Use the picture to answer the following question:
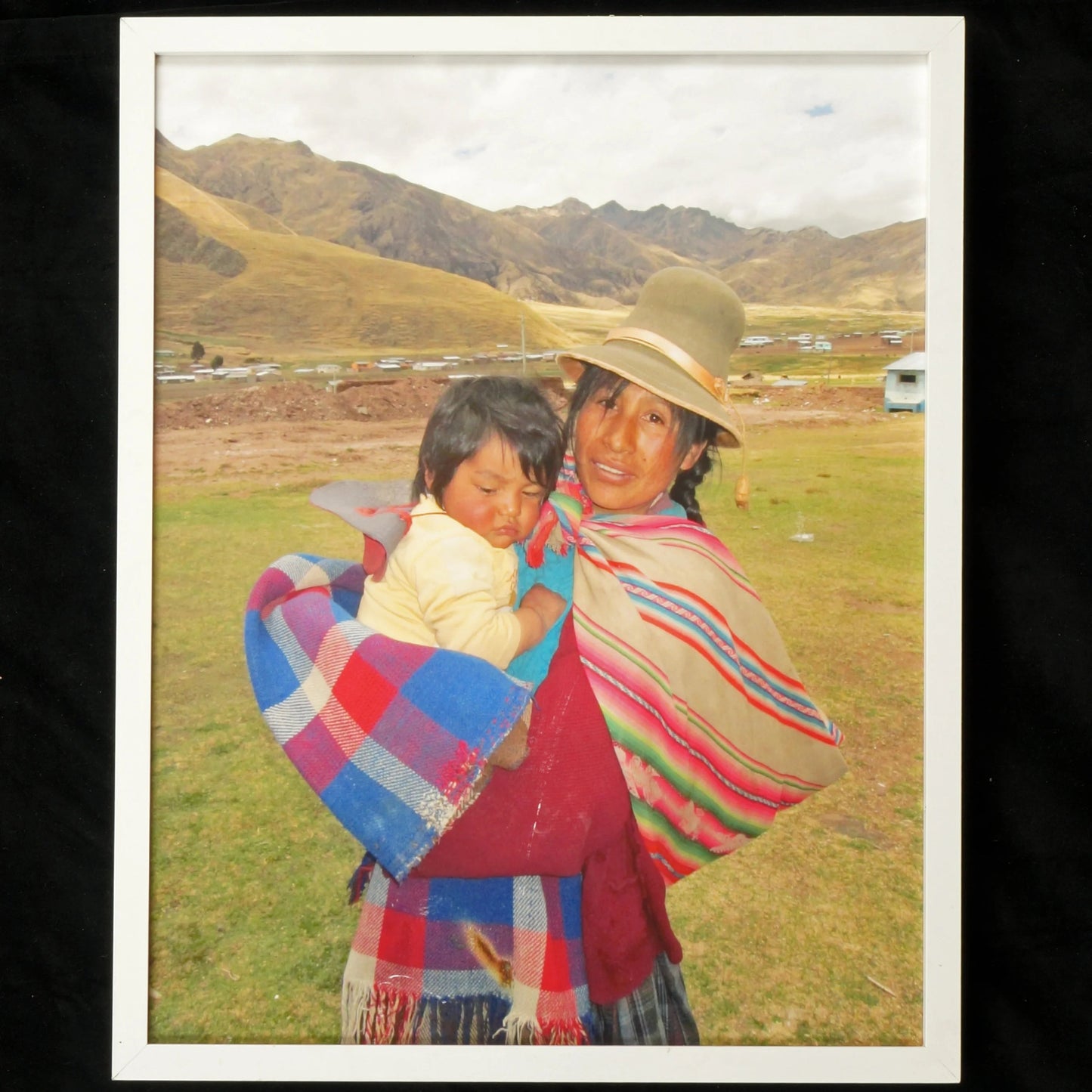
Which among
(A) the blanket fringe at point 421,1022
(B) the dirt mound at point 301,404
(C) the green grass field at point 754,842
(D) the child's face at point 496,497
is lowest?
(A) the blanket fringe at point 421,1022

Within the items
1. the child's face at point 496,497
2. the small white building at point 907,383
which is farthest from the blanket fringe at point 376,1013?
the small white building at point 907,383

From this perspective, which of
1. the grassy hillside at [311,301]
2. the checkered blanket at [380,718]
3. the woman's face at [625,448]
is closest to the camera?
the checkered blanket at [380,718]

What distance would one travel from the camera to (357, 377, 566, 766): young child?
204 centimetres

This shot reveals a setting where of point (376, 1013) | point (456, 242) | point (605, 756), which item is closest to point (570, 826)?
point (605, 756)

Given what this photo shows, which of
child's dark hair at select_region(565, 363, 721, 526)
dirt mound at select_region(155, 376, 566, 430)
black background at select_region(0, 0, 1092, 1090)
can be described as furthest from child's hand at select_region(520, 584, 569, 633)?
black background at select_region(0, 0, 1092, 1090)

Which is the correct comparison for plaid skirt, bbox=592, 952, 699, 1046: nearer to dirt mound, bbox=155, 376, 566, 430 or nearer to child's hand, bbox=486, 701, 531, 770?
child's hand, bbox=486, 701, 531, 770

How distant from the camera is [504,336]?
7.30ft

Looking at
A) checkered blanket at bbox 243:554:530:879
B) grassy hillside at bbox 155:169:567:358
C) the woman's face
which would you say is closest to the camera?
checkered blanket at bbox 243:554:530:879

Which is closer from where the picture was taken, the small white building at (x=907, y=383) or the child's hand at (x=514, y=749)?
the child's hand at (x=514, y=749)

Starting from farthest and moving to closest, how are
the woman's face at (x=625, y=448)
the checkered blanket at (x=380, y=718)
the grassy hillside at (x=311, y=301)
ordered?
the grassy hillside at (x=311, y=301), the woman's face at (x=625, y=448), the checkered blanket at (x=380, y=718)

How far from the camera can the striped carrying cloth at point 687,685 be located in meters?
2.10

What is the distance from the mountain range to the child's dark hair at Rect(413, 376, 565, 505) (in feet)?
0.62

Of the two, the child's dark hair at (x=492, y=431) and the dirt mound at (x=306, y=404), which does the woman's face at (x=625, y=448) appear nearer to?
the child's dark hair at (x=492, y=431)

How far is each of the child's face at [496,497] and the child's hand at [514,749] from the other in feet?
1.34
